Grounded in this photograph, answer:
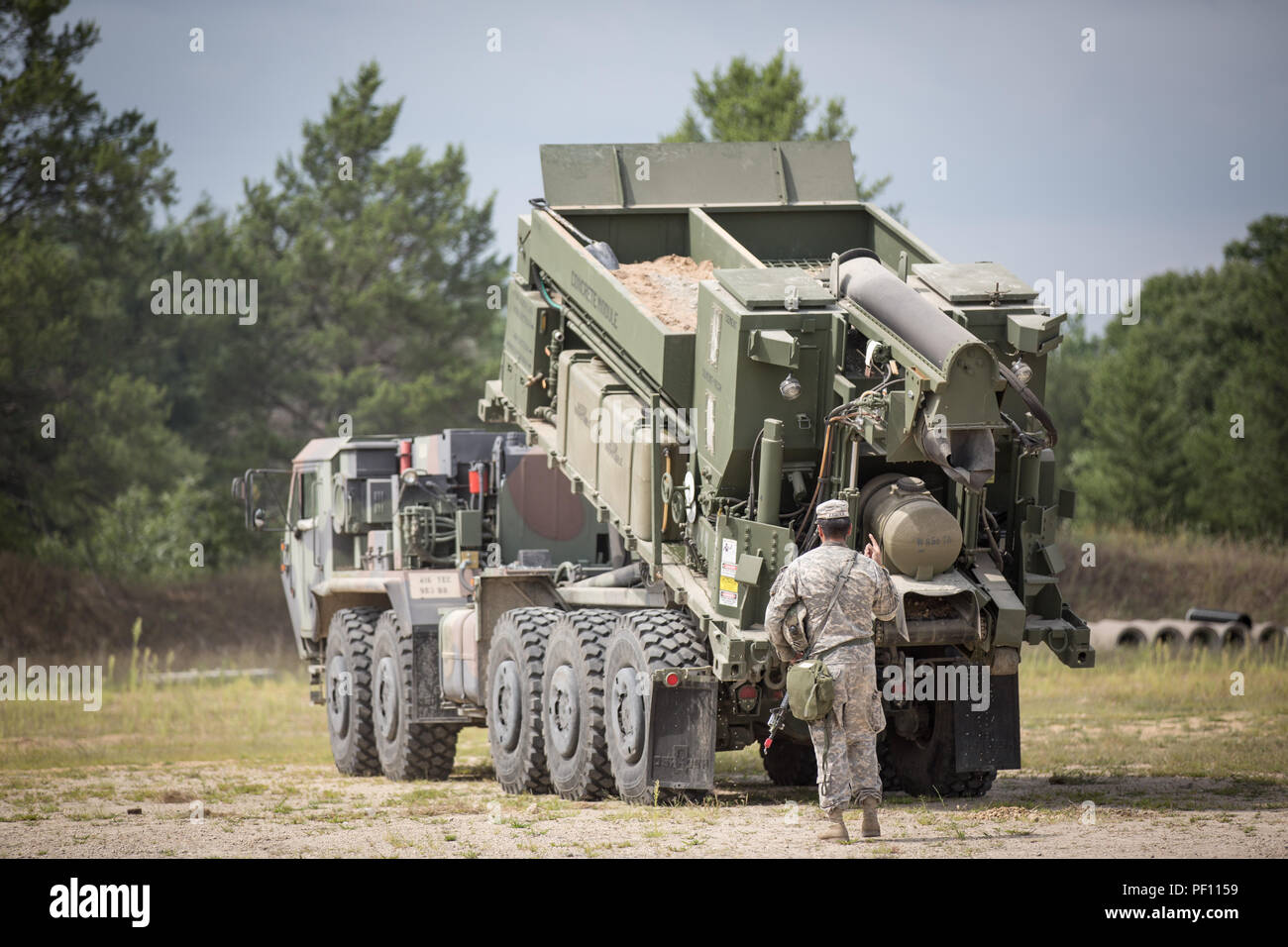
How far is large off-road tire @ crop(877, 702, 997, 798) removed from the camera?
13.7 m

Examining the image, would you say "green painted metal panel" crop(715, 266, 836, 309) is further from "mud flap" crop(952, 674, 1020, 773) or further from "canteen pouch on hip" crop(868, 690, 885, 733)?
"mud flap" crop(952, 674, 1020, 773)

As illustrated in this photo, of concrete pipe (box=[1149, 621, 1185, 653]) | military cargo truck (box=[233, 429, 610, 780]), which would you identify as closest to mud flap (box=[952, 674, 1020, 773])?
military cargo truck (box=[233, 429, 610, 780])

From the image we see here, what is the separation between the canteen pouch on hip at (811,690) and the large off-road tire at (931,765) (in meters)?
2.96

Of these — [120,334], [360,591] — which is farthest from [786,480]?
[120,334]

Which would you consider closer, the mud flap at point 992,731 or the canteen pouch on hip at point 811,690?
the canteen pouch on hip at point 811,690

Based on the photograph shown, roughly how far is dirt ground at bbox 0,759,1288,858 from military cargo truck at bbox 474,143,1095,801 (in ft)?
2.00

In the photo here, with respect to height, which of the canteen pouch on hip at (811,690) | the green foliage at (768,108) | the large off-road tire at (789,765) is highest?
the green foliage at (768,108)

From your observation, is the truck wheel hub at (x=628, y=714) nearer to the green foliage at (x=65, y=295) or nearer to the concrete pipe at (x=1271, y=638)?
the concrete pipe at (x=1271, y=638)

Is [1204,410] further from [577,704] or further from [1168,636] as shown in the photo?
[577,704]

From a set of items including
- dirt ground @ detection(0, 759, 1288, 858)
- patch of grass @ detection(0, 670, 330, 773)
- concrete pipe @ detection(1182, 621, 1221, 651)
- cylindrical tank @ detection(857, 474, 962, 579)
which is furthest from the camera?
concrete pipe @ detection(1182, 621, 1221, 651)

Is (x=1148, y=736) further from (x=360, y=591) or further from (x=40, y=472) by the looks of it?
(x=40, y=472)

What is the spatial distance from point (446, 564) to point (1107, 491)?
4039 cm

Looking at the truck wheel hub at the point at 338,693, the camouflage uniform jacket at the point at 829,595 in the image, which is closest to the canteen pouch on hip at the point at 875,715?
the camouflage uniform jacket at the point at 829,595

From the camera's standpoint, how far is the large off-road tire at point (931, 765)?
13719mm
